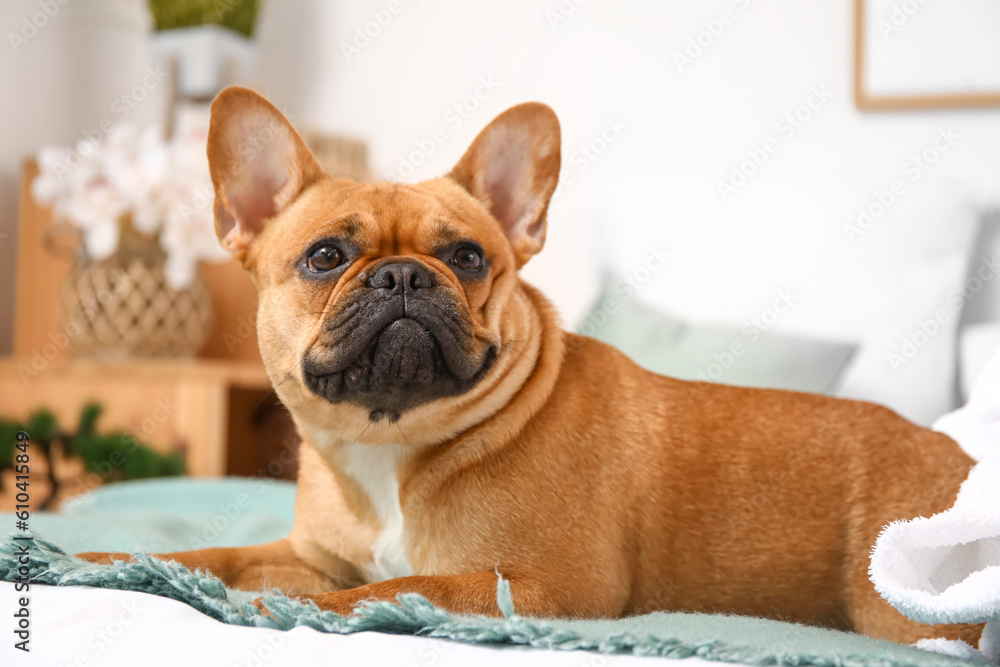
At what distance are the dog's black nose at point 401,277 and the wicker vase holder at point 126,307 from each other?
2164 millimetres

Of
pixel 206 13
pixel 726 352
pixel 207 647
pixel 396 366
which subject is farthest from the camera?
pixel 206 13

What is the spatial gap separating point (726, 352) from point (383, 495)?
3.90 ft

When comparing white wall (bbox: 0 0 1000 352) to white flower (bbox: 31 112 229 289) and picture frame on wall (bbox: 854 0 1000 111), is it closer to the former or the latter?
picture frame on wall (bbox: 854 0 1000 111)

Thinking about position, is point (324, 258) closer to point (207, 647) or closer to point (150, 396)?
point (207, 647)

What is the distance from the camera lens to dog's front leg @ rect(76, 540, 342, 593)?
123cm

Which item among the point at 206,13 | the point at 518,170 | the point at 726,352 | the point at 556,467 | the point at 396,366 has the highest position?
the point at 206,13

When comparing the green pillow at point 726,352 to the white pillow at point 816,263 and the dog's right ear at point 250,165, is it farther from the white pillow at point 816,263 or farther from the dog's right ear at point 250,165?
the dog's right ear at point 250,165

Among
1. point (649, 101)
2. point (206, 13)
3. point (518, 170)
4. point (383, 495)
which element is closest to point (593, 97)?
point (649, 101)

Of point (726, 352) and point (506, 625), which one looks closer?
point (506, 625)

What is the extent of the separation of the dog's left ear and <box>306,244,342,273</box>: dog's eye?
30cm

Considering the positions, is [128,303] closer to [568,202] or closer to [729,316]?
[568,202]

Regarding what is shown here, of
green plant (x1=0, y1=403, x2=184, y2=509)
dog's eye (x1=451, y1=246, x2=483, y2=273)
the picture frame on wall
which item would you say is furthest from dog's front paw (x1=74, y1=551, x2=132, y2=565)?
the picture frame on wall

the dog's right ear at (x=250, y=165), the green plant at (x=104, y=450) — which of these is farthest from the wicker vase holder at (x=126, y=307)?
the dog's right ear at (x=250, y=165)

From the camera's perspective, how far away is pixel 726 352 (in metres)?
2.14
